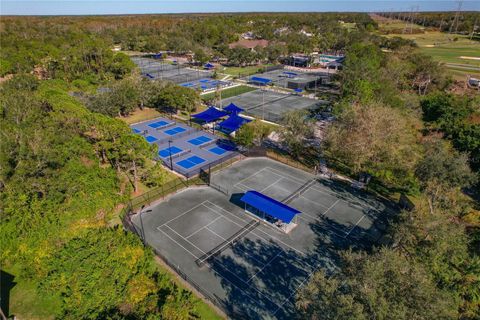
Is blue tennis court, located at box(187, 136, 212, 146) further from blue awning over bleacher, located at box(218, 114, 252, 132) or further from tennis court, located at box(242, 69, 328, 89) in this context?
tennis court, located at box(242, 69, 328, 89)

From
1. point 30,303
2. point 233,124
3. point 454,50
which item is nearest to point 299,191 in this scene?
point 233,124

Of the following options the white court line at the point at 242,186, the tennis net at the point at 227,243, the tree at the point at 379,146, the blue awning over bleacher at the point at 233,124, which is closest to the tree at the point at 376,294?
the tennis net at the point at 227,243

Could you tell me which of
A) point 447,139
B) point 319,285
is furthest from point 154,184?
point 447,139

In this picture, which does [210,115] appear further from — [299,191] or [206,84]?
[206,84]

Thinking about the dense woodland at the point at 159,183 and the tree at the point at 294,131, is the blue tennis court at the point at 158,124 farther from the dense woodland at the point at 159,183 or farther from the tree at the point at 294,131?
the tree at the point at 294,131

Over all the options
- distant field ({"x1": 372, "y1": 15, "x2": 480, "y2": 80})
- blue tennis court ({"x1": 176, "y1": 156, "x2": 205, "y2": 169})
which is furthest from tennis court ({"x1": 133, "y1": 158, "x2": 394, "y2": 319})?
distant field ({"x1": 372, "y1": 15, "x2": 480, "y2": 80})

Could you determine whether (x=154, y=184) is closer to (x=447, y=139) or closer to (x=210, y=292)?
(x=210, y=292)
